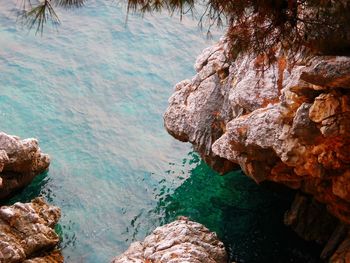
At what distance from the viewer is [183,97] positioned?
105ft

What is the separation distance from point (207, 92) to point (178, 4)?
16335 millimetres

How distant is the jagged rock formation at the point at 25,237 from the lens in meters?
24.1

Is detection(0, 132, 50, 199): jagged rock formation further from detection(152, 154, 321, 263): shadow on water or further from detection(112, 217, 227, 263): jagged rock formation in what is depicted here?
detection(112, 217, 227, 263): jagged rock formation

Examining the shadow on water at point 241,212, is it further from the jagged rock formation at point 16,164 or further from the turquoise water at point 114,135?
the jagged rock formation at point 16,164

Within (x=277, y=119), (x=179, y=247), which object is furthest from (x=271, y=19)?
(x=179, y=247)

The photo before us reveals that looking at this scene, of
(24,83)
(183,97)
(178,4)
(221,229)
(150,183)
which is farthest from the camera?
(24,83)

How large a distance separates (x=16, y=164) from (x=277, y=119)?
17.1 meters

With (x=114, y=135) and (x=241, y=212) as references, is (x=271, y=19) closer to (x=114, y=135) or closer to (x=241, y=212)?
(x=241, y=212)

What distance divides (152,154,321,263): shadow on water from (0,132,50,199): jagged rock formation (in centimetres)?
841

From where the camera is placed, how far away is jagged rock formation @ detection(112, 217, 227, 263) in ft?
76.0

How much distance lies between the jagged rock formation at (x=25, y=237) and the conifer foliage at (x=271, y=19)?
13408mm

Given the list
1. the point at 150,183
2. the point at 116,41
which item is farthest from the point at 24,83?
the point at 150,183

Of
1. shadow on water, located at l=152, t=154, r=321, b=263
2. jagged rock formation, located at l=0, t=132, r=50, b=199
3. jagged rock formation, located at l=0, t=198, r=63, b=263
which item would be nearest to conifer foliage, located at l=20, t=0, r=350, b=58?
jagged rock formation, located at l=0, t=198, r=63, b=263

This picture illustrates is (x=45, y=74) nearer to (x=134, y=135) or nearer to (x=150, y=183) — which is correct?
(x=134, y=135)
